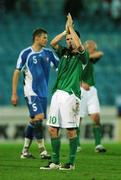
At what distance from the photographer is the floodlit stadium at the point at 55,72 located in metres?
13.3

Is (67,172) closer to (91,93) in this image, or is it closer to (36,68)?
(36,68)

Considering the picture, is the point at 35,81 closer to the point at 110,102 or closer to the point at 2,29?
the point at 110,102

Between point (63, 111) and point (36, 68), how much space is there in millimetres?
2604

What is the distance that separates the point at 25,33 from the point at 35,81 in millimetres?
16289

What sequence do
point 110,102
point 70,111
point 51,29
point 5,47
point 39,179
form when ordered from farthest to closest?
point 51,29 → point 5,47 → point 110,102 → point 70,111 → point 39,179

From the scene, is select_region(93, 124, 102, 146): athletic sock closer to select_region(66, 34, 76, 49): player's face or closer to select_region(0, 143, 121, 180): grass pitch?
select_region(0, 143, 121, 180): grass pitch

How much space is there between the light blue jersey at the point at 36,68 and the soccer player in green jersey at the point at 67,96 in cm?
232

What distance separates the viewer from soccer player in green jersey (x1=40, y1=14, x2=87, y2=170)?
33.3 ft

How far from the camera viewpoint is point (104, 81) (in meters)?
25.7

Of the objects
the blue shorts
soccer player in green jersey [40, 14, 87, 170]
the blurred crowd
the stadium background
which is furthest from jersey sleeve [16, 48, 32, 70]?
the blurred crowd

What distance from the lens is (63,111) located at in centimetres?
1016

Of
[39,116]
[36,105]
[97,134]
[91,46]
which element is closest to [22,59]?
[36,105]

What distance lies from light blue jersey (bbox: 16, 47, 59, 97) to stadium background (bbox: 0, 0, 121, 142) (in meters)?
9.41

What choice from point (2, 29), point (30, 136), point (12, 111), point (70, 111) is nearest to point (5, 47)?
point (2, 29)
